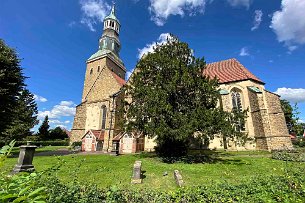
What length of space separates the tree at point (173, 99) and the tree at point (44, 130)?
4095cm

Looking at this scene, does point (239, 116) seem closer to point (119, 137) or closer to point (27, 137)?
point (119, 137)

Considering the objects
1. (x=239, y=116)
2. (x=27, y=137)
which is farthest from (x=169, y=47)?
(x=27, y=137)

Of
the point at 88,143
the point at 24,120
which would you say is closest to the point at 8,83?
the point at 88,143

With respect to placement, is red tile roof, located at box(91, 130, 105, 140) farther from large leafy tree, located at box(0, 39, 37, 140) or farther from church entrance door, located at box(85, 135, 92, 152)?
large leafy tree, located at box(0, 39, 37, 140)

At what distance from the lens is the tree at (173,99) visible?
14.8 meters

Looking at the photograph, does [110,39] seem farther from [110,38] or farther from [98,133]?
[98,133]

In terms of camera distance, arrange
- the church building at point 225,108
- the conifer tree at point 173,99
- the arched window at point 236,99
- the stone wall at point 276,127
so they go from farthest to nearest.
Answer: the arched window at point 236,99
the church building at point 225,108
the stone wall at point 276,127
the conifer tree at point 173,99

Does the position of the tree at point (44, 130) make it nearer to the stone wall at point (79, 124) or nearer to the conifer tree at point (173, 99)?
the stone wall at point (79, 124)

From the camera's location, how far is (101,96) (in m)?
31.5

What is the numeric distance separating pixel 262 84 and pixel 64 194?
2874cm

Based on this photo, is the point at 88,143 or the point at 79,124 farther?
the point at 79,124

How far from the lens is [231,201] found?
4.84 meters

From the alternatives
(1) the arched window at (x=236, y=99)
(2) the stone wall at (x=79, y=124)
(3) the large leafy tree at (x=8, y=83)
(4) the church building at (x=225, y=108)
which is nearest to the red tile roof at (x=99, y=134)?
(4) the church building at (x=225, y=108)

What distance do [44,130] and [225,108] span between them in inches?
1835
